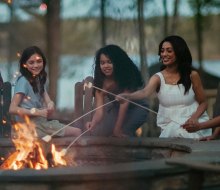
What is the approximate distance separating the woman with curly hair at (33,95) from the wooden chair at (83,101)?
674mm

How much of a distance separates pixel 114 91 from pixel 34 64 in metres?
0.93

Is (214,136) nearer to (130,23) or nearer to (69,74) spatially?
(130,23)

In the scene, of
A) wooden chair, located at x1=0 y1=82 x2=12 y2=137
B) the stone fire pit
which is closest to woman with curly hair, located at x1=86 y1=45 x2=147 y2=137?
wooden chair, located at x1=0 y1=82 x2=12 y2=137

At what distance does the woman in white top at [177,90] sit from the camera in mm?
7066

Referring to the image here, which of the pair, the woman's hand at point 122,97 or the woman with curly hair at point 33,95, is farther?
the woman with curly hair at point 33,95

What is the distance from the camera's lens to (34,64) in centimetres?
740

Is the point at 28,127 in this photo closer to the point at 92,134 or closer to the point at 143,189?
the point at 92,134

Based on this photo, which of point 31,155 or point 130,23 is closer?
point 31,155

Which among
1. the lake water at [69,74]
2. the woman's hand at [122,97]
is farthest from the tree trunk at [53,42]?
the woman's hand at [122,97]

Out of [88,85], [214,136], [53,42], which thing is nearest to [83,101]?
[88,85]

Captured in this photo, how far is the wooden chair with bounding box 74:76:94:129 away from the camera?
8258mm

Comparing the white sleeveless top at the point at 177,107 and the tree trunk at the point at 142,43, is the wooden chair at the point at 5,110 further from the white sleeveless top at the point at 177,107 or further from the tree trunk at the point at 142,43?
the tree trunk at the point at 142,43

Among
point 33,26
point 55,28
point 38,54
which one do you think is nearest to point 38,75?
point 38,54

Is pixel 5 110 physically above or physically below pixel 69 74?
below
